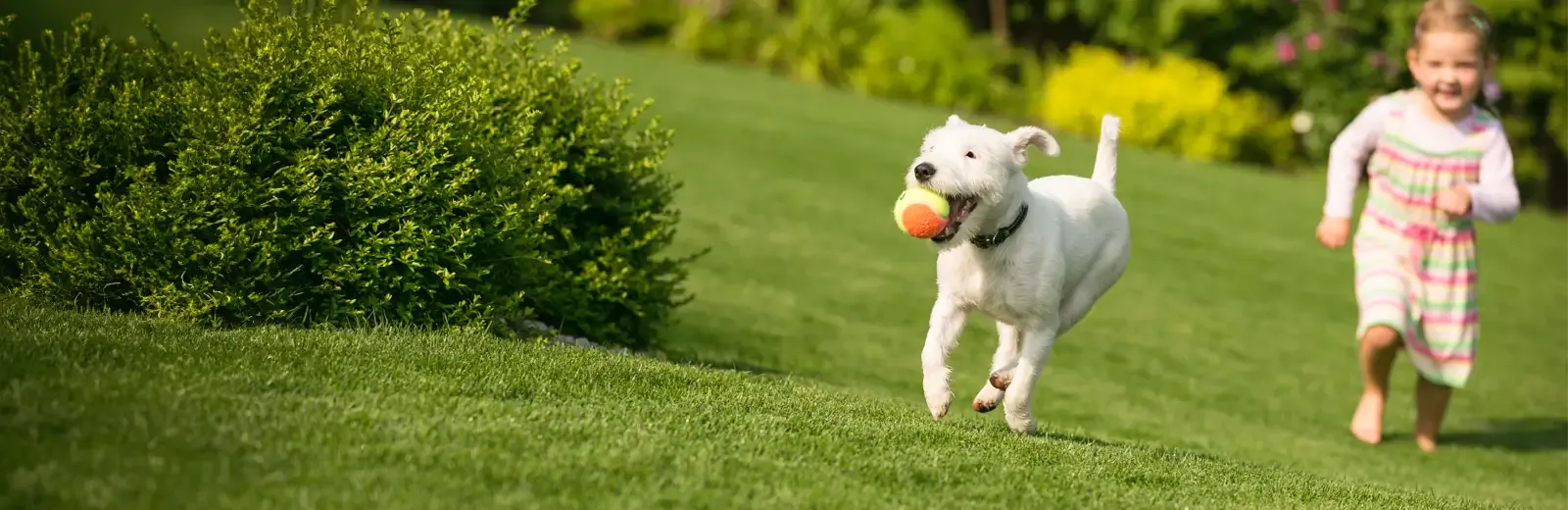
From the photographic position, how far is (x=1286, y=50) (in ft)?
74.5

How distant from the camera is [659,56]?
971 inches

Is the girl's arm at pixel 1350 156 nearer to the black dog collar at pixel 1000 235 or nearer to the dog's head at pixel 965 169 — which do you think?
the black dog collar at pixel 1000 235

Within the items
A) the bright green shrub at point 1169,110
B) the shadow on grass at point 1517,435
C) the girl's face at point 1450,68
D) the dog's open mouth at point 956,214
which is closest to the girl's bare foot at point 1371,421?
the shadow on grass at point 1517,435

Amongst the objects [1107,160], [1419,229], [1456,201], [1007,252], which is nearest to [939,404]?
[1007,252]

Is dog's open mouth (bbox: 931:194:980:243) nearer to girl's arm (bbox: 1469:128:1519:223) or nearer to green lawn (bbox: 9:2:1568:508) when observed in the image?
green lawn (bbox: 9:2:1568:508)

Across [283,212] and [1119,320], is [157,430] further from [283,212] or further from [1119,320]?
[1119,320]

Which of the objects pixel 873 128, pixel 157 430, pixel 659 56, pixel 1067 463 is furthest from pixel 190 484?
pixel 659 56

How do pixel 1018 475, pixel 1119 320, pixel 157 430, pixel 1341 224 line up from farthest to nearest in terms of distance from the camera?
pixel 1119 320
pixel 1341 224
pixel 1018 475
pixel 157 430

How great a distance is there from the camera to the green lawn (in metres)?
4.64

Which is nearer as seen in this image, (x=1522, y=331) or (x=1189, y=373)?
(x=1189, y=373)

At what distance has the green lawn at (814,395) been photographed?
15.2 ft

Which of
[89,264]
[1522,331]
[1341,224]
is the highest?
[89,264]

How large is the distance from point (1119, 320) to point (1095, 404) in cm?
309

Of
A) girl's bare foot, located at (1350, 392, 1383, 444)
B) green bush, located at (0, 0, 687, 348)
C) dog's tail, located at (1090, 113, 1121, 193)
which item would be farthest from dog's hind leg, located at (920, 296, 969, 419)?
girl's bare foot, located at (1350, 392, 1383, 444)
